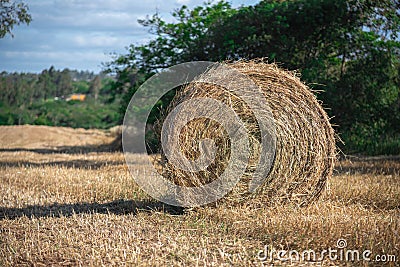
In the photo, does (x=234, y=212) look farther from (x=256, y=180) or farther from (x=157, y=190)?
(x=157, y=190)

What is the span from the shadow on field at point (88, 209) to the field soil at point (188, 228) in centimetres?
1

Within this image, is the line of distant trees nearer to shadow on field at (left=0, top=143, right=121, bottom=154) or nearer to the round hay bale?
shadow on field at (left=0, top=143, right=121, bottom=154)

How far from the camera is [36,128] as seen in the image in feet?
68.1

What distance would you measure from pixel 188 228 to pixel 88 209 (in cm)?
170

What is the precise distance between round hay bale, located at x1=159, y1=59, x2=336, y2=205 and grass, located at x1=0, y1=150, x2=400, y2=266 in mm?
232

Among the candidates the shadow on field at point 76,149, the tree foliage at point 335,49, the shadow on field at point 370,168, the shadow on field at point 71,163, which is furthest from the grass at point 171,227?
the shadow on field at point 76,149

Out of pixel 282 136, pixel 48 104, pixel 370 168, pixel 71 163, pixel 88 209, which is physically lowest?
pixel 88 209

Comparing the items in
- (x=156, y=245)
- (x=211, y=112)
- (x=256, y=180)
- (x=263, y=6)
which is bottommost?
(x=156, y=245)

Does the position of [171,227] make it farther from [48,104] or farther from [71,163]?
[48,104]

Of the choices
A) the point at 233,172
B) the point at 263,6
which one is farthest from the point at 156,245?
the point at 263,6

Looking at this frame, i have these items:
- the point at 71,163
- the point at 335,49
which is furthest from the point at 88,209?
the point at 335,49

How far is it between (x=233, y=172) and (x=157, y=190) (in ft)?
4.13

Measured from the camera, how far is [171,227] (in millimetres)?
5223

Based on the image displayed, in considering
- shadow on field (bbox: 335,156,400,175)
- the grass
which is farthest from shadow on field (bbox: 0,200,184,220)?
shadow on field (bbox: 335,156,400,175)
